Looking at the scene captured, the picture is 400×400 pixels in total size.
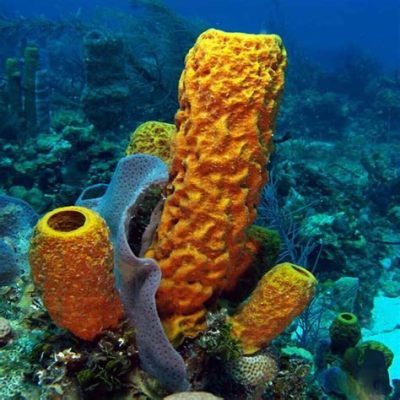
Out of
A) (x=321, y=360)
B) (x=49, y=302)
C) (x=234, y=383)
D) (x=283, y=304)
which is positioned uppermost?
(x=49, y=302)

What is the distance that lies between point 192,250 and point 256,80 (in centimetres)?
76

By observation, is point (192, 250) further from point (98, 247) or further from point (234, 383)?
point (234, 383)

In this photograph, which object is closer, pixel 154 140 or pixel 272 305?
pixel 272 305

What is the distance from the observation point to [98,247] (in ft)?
5.34

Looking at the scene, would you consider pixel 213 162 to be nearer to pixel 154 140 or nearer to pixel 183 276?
pixel 183 276

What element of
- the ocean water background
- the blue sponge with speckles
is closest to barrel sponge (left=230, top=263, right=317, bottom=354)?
the blue sponge with speckles

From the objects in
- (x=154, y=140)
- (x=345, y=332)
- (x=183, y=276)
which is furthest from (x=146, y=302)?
(x=345, y=332)

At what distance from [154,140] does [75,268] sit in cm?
120

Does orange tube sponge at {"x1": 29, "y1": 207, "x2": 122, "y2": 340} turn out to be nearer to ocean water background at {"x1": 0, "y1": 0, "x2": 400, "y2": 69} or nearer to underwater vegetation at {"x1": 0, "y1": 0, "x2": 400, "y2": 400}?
underwater vegetation at {"x1": 0, "y1": 0, "x2": 400, "y2": 400}

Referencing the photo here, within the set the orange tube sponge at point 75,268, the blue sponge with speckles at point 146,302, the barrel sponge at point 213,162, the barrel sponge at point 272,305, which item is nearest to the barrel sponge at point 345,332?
the barrel sponge at point 272,305

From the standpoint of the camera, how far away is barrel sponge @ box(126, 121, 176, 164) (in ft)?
8.58

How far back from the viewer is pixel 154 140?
2623 mm

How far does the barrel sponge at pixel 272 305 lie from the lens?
2023mm

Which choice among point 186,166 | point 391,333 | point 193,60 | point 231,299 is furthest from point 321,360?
point 193,60
